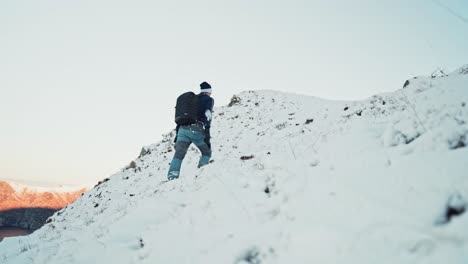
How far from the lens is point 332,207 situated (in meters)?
2.96

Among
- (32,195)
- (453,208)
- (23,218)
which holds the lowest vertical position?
(23,218)

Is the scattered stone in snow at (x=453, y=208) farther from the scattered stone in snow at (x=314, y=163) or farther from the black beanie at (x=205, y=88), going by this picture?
the black beanie at (x=205, y=88)

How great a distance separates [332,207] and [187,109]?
4.43m

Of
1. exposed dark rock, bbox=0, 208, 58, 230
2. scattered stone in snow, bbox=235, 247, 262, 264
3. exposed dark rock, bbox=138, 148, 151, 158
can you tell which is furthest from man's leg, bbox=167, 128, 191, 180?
exposed dark rock, bbox=0, 208, 58, 230

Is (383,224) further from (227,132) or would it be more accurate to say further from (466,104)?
(227,132)

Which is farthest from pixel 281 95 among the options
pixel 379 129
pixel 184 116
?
pixel 379 129

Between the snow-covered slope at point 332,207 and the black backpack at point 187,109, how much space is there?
4.63 ft

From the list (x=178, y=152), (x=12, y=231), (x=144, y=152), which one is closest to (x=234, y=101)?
(x=144, y=152)

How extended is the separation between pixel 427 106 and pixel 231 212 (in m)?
3.02

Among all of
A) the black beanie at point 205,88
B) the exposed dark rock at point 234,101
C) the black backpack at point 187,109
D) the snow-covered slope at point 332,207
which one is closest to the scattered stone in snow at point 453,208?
the snow-covered slope at point 332,207

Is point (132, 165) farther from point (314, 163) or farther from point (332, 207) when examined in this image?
point (332, 207)

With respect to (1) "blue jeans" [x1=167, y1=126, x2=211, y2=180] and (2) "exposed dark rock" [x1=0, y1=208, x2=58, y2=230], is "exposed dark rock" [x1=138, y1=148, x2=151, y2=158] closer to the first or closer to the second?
(1) "blue jeans" [x1=167, y1=126, x2=211, y2=180]

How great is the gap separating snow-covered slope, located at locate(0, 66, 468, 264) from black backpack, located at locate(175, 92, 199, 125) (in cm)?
141

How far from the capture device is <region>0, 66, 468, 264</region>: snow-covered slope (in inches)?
94.6
